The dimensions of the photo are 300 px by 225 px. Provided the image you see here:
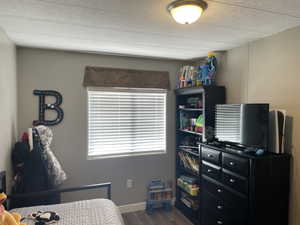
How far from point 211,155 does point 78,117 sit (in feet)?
5.91

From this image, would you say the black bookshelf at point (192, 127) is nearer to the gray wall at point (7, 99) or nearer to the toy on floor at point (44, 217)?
the toy on floor at point (44, 217)

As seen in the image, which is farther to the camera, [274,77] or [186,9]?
[274,77]

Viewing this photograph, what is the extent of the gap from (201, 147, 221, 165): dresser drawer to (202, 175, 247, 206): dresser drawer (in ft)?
0.77

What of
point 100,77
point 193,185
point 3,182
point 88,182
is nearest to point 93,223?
point 3,182

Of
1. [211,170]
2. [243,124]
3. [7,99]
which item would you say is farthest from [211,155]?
[7,99]

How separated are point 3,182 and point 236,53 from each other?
280 centimetres

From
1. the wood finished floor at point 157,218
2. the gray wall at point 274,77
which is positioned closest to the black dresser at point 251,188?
the gray wall at point 274,77

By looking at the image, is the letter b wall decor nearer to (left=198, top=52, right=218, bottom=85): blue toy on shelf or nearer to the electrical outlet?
the electrical outlet

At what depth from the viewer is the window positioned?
3107mm

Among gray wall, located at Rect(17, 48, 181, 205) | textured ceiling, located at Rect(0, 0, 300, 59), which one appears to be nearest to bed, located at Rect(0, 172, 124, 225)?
gray wall, located at Rect(17, 48, 181, 205)

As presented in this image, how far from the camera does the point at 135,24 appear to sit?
1.92 meters

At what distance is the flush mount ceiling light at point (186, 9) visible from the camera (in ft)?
4.75

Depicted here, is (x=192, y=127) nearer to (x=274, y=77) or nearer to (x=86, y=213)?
(x=274, y=77)

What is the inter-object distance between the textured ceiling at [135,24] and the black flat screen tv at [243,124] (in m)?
0.73
